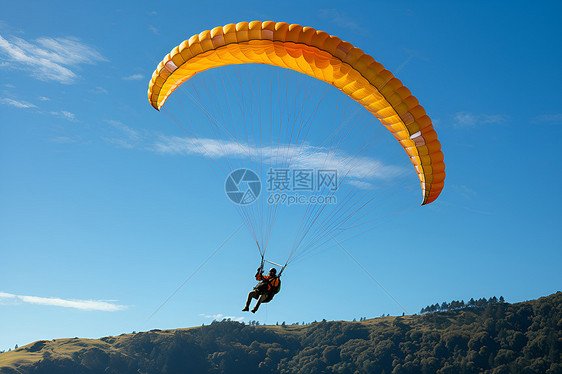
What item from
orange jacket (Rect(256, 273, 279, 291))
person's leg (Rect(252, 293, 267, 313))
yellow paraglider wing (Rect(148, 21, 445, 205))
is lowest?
person's leg (Rect(252, 293, 267, 313))

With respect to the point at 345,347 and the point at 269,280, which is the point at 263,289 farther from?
the point at 345,347

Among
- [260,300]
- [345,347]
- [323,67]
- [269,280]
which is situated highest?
[345,347]

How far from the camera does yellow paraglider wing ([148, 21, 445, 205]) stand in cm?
1568

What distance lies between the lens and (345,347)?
115 meters

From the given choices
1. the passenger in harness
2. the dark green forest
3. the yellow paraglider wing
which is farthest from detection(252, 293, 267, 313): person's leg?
the dark green forest

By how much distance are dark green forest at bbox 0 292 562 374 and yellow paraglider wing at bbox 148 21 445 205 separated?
75.3m

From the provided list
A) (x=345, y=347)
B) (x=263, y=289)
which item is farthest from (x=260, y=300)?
(x=345, y=347)

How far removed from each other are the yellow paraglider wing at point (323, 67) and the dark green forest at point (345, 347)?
7526 cm

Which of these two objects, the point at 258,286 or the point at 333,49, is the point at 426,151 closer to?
the point at 333,49

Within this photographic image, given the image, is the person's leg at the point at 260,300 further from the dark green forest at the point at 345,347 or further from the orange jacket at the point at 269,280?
the dark green forest at the point at 345,347

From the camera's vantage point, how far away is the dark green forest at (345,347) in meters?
88.5

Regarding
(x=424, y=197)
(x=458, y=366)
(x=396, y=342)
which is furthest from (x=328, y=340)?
(x=424, y=197)

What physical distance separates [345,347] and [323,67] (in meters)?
107

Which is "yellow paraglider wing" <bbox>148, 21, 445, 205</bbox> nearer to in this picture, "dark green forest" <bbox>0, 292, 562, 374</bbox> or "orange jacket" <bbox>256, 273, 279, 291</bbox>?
"orange jacket" <bbox>256, 273, 279, 291</bbox>
